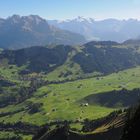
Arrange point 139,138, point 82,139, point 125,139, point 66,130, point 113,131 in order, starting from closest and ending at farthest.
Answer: point 139,138 < point 125,139 < point 113,131 < point 82,139 < point 66,130

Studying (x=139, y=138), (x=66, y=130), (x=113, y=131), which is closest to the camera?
(x=139, y=138)

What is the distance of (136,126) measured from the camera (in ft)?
273

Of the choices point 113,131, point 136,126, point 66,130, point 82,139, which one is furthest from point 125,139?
point 66,130

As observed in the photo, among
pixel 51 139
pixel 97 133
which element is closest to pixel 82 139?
pixel 97 133

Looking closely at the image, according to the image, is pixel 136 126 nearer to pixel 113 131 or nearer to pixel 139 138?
pixel 139 138

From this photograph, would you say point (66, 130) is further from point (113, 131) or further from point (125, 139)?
point (125, 139)

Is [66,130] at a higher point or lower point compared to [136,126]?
lower

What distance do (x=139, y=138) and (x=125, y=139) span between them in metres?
6.88

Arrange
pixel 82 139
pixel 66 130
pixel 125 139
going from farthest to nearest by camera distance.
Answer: pixel 66 130 < pixel 82 139 < pixel 125 139

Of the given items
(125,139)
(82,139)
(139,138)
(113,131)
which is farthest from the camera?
(82,139)

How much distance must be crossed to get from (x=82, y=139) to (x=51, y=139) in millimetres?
21720

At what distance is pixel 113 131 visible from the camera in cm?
17250

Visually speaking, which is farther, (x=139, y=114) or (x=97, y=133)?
(x=97, y=133)

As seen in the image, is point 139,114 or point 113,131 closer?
point 139,114
